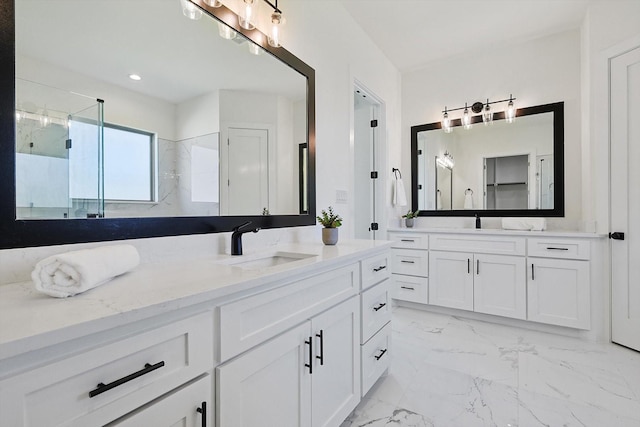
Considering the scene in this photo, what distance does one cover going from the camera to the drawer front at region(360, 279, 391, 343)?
5.22ft

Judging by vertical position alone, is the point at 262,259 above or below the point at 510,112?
below

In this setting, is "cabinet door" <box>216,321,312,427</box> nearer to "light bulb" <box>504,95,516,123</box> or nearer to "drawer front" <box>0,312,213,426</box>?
"drawer front" <box>0,312,213,426</box>

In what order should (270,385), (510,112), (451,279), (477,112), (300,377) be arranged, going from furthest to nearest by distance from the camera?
(477,112)
(510,112)
(451,279)
(300,377)
(270,385)

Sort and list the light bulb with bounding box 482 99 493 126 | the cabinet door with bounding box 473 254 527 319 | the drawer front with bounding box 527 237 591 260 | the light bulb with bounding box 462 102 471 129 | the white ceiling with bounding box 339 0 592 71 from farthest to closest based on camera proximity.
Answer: the light bulb with bounding box 462 102 471 129 → the light bulb with bounding box 482 99 493 126 → the cabinet door with bounding box 473 254 527 319 → the white ceiling with bounding box 339 0 592 71 → the drawer front with bounding box 527 237 591 260

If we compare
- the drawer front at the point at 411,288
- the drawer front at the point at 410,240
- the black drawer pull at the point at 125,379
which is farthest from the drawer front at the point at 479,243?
the black drawer pull at the point at 125,379

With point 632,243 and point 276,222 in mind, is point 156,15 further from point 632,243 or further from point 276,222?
point 632,243

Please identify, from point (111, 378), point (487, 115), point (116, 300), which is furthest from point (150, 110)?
point (487, 115)

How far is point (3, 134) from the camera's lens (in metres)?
0.85

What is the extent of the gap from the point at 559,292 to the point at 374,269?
6.32ft

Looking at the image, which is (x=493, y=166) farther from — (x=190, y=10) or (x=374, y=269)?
(x=190, y=10)

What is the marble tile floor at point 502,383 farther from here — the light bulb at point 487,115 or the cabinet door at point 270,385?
the light bulb at point 487,115

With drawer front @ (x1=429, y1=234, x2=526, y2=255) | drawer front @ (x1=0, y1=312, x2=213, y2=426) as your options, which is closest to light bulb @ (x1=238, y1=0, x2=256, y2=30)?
drawer front @ (x1=0, y1=312, x2=213, y2=426)

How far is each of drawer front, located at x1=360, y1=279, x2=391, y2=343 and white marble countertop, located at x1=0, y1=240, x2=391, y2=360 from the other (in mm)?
624

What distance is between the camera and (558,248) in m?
2.56
